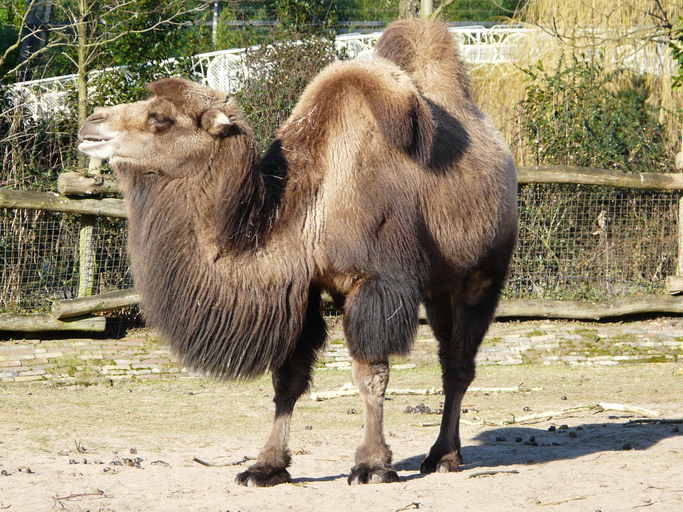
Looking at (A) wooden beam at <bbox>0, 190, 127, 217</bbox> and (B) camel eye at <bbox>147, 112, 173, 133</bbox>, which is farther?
(A) wooden beam at <bbox>0, 190, 127, 217</bbox>

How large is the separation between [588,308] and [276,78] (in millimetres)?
4279

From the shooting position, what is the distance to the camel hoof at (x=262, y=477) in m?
5.47

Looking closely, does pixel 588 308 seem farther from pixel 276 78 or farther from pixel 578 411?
pixel 276 78

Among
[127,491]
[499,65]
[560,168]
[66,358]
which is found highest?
[499,65]

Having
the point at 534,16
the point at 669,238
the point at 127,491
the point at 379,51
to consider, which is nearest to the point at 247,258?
the point at 127,491

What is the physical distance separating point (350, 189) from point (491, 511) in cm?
A: 173

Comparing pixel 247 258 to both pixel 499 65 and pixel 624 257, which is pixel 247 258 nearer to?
pixel 624 257

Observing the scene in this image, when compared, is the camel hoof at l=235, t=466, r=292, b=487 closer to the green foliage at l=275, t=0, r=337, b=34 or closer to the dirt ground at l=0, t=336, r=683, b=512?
the dirt ground at l=0, t=336, r=683, b=512

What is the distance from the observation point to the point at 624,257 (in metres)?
11.8

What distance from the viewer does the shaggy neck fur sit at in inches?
206

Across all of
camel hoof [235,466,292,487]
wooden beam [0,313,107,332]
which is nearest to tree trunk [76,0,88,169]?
wooden beam [0,313,107,332]

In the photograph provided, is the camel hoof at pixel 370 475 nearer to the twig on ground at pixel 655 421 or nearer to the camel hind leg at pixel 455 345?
the camel hind leg at pixel 455 345

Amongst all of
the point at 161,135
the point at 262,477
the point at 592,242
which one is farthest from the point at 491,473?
the point at 592,242

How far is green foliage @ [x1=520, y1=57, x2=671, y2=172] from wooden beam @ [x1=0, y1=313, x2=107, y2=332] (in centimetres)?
558
